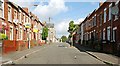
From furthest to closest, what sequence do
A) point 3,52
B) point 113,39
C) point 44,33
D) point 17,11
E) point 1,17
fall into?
point 44,33
point 17,11
point 113,39
point 1,17
point 3,52

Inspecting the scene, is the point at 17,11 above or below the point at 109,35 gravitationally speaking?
above

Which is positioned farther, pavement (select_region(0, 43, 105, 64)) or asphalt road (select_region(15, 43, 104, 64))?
pavement (select_region(0, 43, 105, 64))

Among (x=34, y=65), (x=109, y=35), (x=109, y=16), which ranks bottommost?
(x=34, y=65)

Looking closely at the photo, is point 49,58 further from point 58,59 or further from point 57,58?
point 58,59

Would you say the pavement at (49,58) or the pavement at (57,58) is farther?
the pavement at (49,58)

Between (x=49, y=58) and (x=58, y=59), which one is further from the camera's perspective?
(x=49, y=58)

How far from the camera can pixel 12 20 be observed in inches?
1299

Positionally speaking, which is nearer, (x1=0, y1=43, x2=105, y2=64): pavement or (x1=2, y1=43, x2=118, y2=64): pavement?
(x1=2, y1=43, x2=118, y2=64): pavement

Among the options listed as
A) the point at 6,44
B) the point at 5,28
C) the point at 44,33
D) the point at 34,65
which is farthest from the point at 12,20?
the point at 44,33

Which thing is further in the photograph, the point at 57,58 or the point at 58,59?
the point at 57,58

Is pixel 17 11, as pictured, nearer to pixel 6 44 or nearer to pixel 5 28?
pixel 5 28

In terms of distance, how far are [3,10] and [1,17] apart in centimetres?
142

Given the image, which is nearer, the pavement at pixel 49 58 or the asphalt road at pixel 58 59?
the asphalt road at pixel 58 59

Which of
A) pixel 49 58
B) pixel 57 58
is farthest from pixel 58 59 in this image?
pixel 49 58
